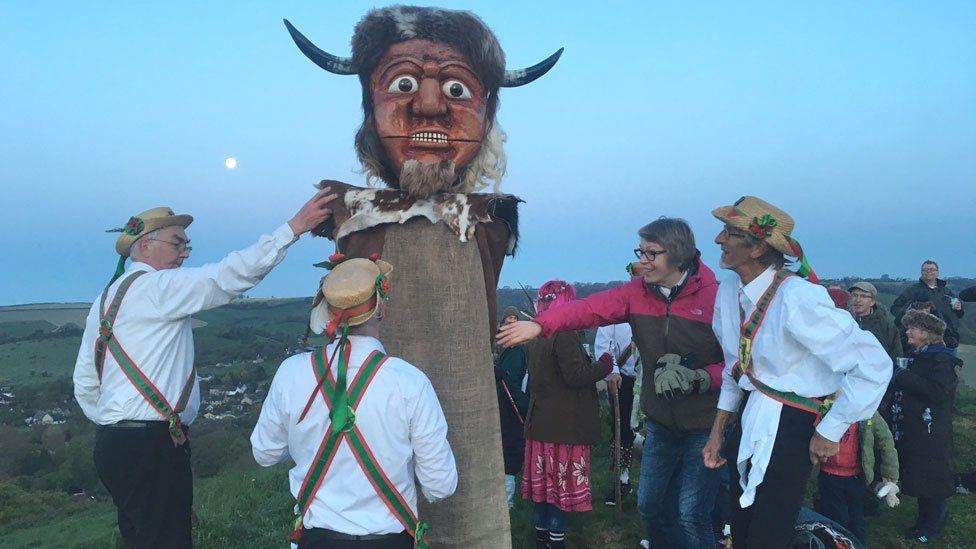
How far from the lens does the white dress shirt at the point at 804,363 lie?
2.71 meters

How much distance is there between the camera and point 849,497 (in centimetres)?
463

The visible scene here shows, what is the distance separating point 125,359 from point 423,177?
6.27 ft

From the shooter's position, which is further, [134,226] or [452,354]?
[134,226]

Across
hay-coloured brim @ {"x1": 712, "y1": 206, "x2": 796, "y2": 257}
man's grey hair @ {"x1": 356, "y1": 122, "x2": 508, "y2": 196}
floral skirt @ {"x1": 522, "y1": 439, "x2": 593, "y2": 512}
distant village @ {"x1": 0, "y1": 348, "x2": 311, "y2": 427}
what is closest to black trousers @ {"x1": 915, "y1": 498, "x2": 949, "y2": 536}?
floral skirt @ {"x1": 522, "y1": 439, "x2": 593, "y2": 512}

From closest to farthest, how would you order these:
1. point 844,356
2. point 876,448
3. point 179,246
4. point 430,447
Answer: point 430,447
point 844,356
point 179,246
point 876,448

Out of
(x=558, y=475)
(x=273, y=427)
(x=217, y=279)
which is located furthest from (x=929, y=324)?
(x=217, y=279)

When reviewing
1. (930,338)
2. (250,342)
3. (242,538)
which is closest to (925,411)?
(930,338)

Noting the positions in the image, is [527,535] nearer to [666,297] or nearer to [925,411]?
[666,297]

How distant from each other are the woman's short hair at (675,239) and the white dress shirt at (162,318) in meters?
2.00

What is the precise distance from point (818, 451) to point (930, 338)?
9.23ft

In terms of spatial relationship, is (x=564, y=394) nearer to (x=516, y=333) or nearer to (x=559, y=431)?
(x=559, y=431)

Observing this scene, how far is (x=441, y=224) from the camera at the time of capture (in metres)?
3.23

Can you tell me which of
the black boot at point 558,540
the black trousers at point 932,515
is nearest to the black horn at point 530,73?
the black boot at point 558,540

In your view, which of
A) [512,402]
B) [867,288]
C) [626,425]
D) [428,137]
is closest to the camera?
[428,137]
